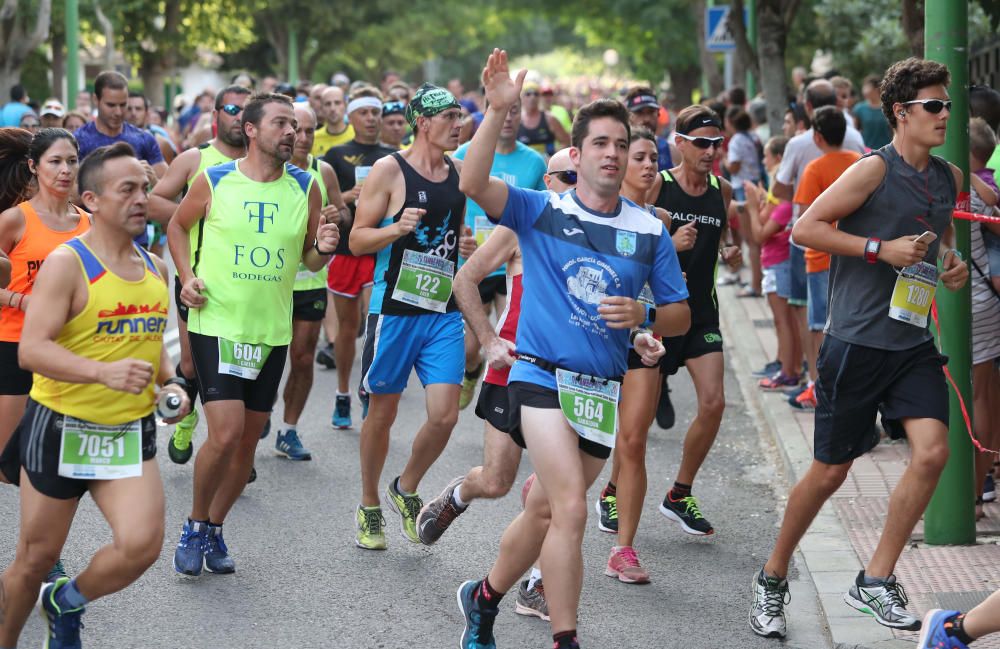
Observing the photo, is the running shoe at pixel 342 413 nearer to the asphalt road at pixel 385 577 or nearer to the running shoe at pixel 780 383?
the asphalt road at pixel 385 577

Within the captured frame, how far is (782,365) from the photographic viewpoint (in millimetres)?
11141

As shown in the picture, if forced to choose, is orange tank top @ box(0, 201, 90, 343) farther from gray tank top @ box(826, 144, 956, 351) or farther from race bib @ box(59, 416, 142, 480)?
gray tank top @ box(826, 144, 956, 351)

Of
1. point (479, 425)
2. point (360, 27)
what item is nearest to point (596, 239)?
point (479, 425)

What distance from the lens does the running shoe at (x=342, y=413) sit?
9875mm

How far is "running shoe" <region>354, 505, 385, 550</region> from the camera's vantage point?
23.0 ft

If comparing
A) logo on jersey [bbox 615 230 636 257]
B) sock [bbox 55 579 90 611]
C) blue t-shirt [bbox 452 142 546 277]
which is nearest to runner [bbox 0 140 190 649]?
sock [bbox 55 579 90 611]

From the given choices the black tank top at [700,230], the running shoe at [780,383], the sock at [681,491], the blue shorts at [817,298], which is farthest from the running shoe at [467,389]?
the black tank top at [700,230]

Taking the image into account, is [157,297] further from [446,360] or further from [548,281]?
[446,360]

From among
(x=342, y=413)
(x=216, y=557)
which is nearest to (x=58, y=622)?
(x=216, y=557)

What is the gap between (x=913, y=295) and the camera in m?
→ 5.64

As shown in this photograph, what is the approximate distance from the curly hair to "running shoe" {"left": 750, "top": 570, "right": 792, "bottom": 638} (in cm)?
187

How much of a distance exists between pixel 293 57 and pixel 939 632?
5056cm

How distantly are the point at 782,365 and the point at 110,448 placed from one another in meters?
7.06

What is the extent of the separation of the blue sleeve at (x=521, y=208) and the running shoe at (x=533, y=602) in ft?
5.55
